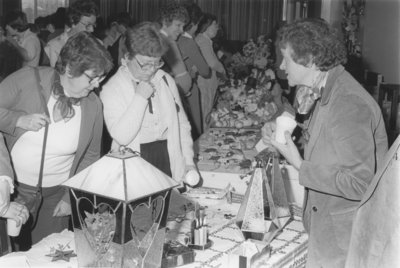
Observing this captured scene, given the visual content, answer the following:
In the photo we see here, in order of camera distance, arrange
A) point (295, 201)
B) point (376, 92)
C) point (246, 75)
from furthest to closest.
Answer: point (246, 75) < point (376, 92) < point (295, 201)

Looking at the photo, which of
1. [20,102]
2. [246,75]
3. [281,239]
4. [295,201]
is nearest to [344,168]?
[281,239]

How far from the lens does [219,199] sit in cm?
239

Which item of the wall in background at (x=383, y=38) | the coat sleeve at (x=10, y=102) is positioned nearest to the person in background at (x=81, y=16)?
the coat sleeve at (x=10, y=102)

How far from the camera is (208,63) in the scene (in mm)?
5457

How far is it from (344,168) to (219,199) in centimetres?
81

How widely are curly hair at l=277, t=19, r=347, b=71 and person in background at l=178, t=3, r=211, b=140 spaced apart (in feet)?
8.55

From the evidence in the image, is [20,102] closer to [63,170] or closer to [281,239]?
[63,170]

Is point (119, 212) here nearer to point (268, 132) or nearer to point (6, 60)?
point (268, 132)

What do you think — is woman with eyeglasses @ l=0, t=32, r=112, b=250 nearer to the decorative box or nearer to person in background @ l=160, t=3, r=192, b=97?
the decorative box

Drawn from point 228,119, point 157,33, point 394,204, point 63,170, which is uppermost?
point 157,33

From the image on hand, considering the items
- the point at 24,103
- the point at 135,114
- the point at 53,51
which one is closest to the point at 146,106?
the point at 135,114

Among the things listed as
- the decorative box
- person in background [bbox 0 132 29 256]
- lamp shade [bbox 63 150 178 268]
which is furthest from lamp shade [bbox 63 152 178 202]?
person in background [bbox 0 132 29 256]

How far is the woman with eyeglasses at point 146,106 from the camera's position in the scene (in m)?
2.33

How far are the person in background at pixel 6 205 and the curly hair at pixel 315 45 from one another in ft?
3.49
